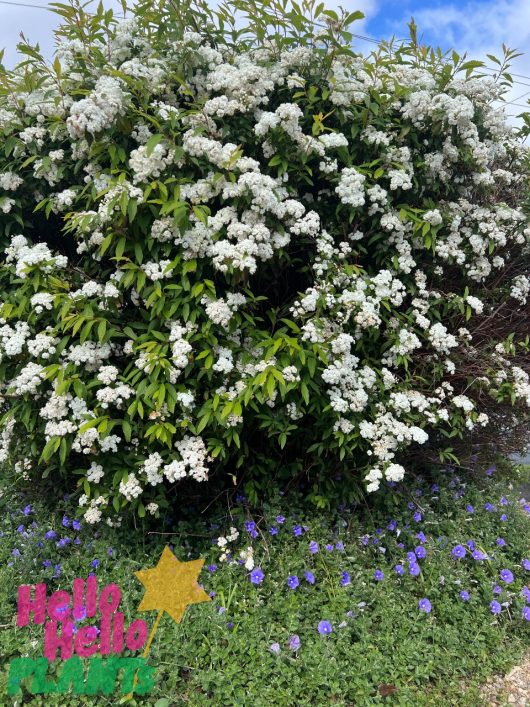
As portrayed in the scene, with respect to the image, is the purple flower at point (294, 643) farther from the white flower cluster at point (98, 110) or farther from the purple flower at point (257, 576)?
the white flower cluster at point (98, 110)

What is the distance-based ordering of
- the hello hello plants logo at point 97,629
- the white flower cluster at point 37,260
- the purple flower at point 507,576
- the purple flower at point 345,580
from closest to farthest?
1. the hello hello plants logo at point 97,629
2. the white flower cluster at point 37,260
3. the purple flower at point 345,580
4. the purple flower at point 507,576

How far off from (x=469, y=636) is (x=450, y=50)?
Result: 364 cm

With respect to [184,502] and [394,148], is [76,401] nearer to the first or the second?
[184,502]

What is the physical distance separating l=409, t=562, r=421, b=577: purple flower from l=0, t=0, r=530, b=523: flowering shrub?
0.64 m

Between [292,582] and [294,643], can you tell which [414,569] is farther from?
[294,643]

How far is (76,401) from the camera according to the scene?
2791mm

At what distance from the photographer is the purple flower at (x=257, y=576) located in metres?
2.95

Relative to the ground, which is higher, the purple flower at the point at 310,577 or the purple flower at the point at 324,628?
the purple flower at the point at 310,577

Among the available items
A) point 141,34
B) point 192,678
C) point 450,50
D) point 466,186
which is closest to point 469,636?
point 192,678

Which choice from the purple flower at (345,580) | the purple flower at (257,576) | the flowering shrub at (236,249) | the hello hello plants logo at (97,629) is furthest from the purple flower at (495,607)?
the hello hello plants logo at (97,629)

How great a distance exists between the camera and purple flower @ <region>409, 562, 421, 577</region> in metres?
3.20

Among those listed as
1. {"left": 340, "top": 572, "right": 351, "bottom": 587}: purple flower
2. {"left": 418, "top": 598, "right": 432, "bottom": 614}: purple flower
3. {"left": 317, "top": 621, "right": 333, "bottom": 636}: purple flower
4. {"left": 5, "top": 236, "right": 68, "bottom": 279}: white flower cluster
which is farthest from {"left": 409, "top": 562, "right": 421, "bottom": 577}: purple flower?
{"left": 5, "top": 236, "right": 68, "bottom": 279}: white flower cluster

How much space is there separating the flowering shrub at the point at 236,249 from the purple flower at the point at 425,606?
2.47ft

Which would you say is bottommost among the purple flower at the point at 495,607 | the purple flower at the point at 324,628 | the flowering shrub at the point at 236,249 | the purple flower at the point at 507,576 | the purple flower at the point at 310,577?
the purple flower at the point at 495,607
